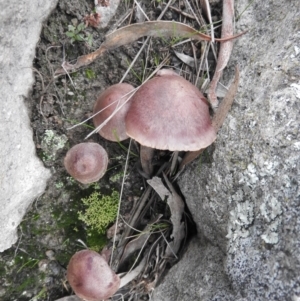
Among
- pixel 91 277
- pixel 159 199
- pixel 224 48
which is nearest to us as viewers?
pixel 91 277

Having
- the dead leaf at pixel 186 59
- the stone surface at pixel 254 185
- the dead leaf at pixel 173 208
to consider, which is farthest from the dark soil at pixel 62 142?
the stone surface at pixel 254 185

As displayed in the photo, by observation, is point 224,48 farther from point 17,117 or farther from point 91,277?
point 91,277

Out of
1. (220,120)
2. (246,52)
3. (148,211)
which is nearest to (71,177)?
(148,211)

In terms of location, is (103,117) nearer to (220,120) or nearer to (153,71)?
(153,71)

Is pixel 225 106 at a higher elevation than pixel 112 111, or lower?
higher

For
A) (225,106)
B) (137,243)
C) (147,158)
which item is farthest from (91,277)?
(225,106)

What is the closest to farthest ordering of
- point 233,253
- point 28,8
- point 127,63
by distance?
point 233,253 < point 28,8 < point 127,63
